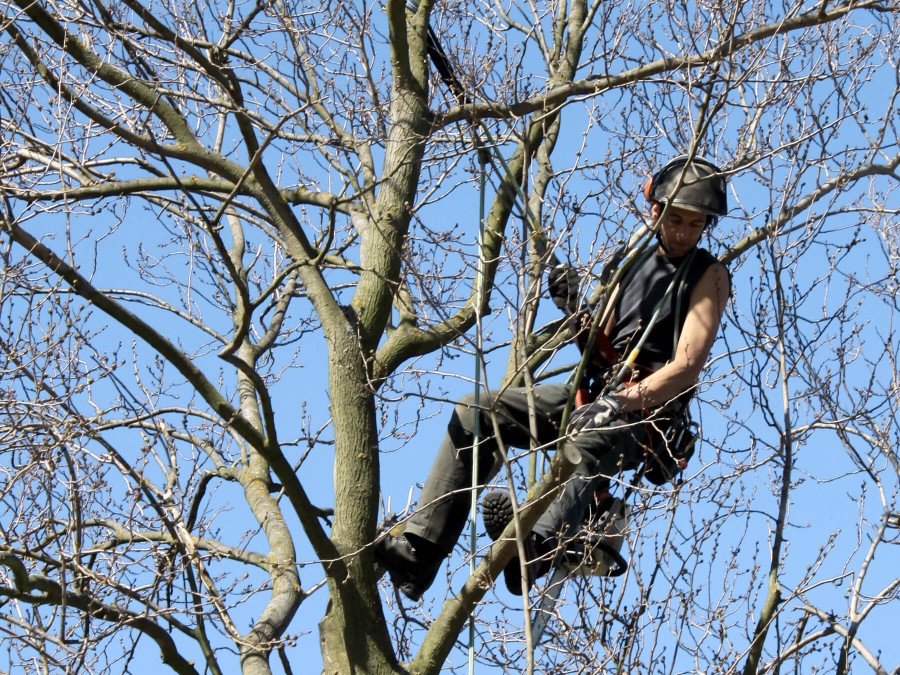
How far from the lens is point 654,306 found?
215 inches

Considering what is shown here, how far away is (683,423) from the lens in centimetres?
550

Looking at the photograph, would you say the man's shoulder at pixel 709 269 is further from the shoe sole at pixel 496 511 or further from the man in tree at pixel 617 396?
the shoe sole at pixel 496 511

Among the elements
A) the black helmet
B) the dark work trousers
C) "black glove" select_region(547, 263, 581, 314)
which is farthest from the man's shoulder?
the dark work trousers

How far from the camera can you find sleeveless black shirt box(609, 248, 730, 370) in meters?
5.34

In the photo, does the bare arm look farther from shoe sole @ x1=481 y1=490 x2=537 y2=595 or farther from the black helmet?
shoe sole @ x1=481 y1=490 x2=537 y2=595

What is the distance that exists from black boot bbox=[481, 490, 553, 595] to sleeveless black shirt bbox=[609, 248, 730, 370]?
773 millimetres

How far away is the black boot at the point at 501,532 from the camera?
5.20 meters

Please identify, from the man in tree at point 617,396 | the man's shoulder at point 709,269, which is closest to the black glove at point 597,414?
the man in tree at point 617,396

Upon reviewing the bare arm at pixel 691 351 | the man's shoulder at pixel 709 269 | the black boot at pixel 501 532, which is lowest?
the black boot at pixel 501 532

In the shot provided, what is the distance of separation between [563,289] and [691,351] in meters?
0.57

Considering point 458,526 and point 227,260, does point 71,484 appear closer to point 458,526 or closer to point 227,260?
point 227,260

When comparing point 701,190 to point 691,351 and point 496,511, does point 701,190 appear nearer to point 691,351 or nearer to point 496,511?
point 691,351

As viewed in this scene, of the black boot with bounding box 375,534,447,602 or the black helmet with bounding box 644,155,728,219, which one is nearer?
the black helmet with bounding box 644,155,728,219

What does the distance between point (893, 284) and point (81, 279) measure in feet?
12.9
